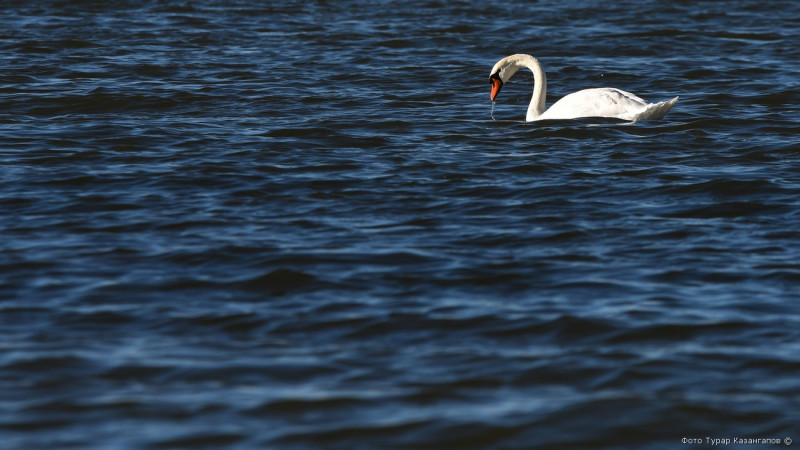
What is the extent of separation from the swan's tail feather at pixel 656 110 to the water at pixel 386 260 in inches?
10.1

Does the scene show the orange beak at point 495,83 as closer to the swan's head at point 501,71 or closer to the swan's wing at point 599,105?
the swan's head at point 501,71

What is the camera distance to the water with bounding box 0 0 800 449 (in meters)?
7.11

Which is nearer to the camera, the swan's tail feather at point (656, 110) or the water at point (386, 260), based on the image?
the water at point (386, 260)

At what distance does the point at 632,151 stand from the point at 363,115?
11.5 ft

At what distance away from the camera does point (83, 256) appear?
32.4 feet

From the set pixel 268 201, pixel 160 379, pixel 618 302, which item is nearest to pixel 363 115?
pixel 268 201

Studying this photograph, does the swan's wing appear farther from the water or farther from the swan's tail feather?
the water

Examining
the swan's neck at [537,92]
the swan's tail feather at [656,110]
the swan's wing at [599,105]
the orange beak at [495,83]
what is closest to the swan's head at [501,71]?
the orange beak at [495,83]

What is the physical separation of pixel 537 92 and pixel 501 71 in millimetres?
564

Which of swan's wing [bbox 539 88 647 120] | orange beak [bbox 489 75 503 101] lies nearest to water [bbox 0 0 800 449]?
swan's wing [bbox 539 88 647 120]

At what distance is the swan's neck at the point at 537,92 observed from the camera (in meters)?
16.5

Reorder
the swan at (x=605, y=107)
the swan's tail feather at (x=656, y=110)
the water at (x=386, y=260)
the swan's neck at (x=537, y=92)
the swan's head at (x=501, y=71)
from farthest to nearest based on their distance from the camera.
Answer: the swan's head at (x=501, y=71) → the swan's neck at (x=537, y=92) → the swan at (x=605, y=107) → the swan's tail feather at (x=656, y=110) → the water at (x=386, y=260)

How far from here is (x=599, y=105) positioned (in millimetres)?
15828

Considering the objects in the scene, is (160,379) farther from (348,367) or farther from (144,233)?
(144,233)
